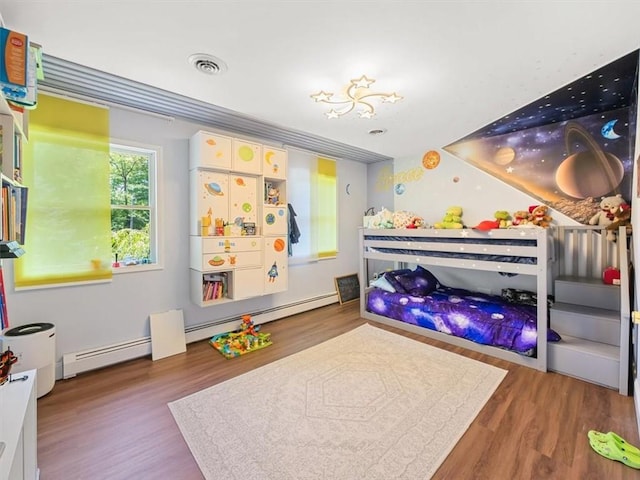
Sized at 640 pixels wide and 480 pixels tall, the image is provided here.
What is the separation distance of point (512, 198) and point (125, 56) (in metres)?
4.38

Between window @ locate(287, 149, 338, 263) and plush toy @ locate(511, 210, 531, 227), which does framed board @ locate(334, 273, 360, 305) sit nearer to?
window @ locate(287, 149, 338, 263)

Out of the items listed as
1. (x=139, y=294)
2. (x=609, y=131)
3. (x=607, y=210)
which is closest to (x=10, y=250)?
(x=139, y=294)

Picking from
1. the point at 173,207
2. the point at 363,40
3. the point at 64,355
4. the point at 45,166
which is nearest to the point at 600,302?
the point at 363,40

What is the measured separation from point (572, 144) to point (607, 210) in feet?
2.75

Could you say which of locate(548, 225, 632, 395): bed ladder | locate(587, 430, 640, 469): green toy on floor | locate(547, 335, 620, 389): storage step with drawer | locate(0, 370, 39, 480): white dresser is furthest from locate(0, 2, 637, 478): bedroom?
locate(587, 430, 640, 469): green toy on floor

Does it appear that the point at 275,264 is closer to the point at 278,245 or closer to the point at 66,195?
the point at 278,245

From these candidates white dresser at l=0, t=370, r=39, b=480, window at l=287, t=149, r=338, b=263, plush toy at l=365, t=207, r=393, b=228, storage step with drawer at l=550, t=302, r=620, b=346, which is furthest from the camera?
window at l=287, t=149, r=338, b=263

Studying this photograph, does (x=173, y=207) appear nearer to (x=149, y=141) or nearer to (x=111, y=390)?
(x=149, y=141)

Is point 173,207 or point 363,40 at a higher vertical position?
point 363,40

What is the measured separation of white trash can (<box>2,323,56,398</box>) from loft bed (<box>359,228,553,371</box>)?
11.2 feet

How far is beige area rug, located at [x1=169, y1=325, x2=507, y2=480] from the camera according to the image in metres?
1.61

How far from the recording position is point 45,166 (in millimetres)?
2426

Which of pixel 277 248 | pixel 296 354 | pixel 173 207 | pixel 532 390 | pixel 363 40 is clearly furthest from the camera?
pixel 277 248

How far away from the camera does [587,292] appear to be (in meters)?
2.85
